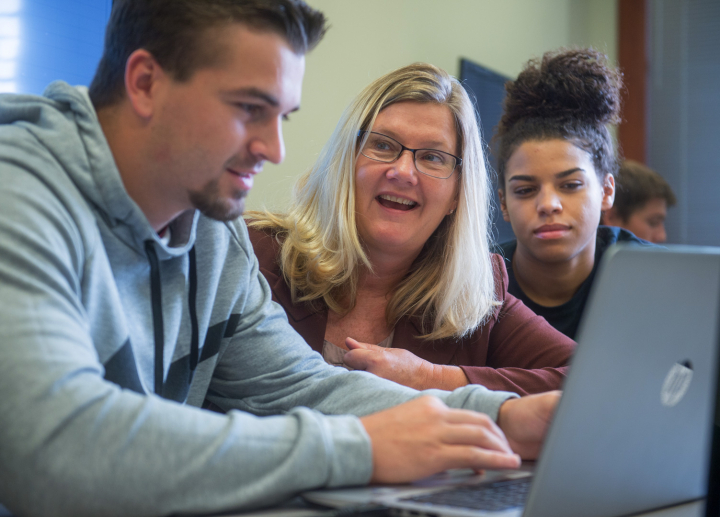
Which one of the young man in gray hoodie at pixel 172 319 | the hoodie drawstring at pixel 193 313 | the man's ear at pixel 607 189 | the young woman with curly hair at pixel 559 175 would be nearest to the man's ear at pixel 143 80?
the young man in gray hoodie at pixel 172 319

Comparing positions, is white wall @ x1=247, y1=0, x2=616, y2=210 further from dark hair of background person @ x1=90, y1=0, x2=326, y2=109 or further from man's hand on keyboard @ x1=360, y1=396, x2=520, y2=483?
man's hand on keyboard @ x1=360, y1=396, x2=520, y2=483

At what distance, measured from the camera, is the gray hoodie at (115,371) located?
0.62 meters

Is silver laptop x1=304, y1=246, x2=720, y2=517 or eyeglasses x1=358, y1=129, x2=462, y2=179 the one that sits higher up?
eyeglasses x1=358, y1=129, x2=462, y2=179

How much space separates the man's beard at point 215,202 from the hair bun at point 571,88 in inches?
52.3

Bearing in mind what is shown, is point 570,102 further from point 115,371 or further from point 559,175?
point 115,371

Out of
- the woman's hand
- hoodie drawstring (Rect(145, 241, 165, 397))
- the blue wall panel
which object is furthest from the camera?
the blue wall panel

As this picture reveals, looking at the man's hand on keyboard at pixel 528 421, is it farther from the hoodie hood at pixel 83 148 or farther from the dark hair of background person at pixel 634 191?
the dark hair of background person at pixel 634 191

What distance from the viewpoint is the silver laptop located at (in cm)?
61

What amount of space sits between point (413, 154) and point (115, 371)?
93 cm

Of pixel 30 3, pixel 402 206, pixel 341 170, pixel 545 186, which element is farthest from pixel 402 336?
pixel 30 3

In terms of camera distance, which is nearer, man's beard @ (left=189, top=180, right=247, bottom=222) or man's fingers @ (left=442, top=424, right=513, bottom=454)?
man's fingers @ (left=442, top=424, right=513, bottom=454)

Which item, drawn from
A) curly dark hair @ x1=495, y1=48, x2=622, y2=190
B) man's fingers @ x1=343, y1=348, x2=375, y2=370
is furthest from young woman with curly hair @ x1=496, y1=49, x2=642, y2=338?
man's fingers @ x1=343, y1=348, x2=375, y2=370

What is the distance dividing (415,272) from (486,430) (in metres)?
0.95

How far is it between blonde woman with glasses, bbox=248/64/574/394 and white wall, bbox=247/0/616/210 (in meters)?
0.31
